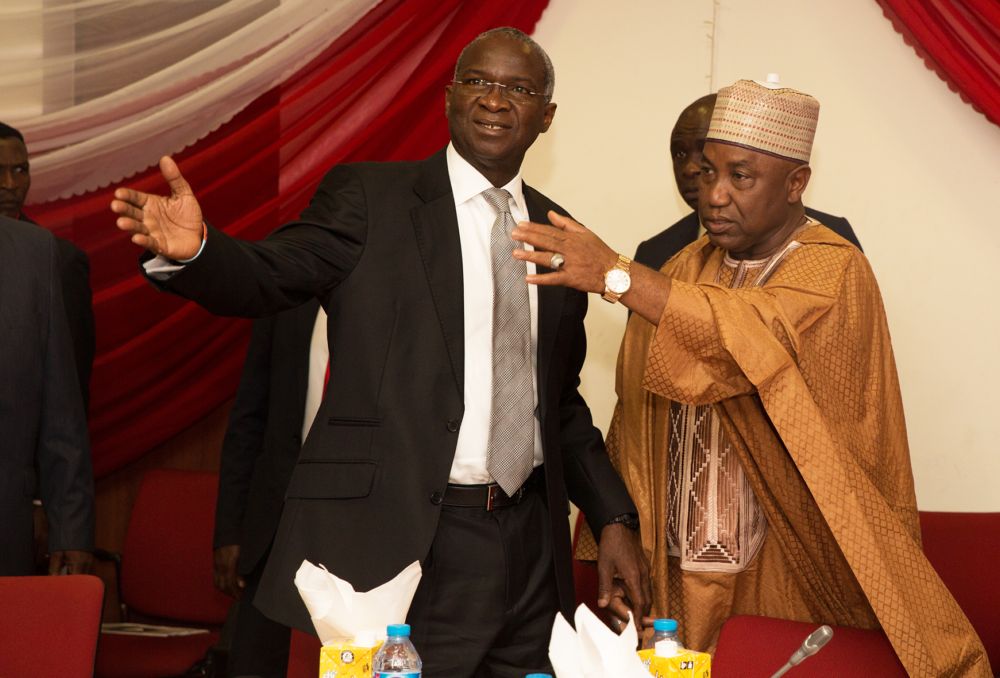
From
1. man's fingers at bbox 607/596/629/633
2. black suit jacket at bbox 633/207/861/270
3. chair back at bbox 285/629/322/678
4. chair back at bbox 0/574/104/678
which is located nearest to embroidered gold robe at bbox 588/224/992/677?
man's fingers at bbox 607/596/629/633

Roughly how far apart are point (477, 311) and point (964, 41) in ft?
7.58

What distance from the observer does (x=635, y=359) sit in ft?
10.6

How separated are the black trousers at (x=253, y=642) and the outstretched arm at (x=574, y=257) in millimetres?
1642

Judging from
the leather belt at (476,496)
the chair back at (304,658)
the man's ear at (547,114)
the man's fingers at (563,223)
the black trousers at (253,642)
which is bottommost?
the black trousers at (253,642)

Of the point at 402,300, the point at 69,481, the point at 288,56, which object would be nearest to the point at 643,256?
the point at 288,56

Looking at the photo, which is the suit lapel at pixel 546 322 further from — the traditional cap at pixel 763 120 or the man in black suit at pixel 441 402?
the traditional cap at pixel 763 120

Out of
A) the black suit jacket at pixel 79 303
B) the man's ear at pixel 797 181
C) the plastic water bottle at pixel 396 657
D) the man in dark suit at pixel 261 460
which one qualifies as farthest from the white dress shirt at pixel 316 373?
the plastic water bottle at pixel 396 657

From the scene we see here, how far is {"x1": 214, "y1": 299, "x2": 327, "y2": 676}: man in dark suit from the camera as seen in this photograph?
12.2 ft

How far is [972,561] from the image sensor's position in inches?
141

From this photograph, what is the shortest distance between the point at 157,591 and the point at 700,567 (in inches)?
90.8

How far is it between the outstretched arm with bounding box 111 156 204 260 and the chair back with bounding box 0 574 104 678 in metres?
0.74

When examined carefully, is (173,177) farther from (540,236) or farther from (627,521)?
(627,521)

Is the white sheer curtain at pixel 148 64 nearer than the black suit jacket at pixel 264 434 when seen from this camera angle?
No

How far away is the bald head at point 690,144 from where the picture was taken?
409 cm
